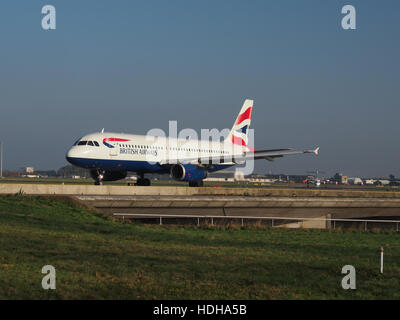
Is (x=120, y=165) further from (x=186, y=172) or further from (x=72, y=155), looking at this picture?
(x=186, y=172)

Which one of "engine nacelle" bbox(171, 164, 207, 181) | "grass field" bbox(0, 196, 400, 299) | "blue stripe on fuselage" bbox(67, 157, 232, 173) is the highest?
"blue stripe on fuselage" bbox(67, 157, 232, 173)

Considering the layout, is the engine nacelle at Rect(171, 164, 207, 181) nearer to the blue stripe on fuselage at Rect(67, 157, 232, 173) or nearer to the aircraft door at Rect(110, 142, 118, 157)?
the blue stripe on fuselage at Rect(67, 157, 232, 173)

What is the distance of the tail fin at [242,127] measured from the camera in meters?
59.0

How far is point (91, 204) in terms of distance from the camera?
3091 cm

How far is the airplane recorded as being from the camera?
43787mm

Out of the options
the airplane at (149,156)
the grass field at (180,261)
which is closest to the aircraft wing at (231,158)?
the airplane at (149,156)

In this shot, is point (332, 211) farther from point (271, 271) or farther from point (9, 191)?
point (271, 271)

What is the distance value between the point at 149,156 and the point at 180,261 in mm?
31785

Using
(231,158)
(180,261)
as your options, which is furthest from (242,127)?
(180,261)

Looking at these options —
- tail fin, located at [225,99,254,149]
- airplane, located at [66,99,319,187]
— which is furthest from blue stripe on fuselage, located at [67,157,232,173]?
tail fin, located at [225,99,254,149]

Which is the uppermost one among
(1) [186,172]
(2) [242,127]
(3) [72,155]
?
(2) [242,127]

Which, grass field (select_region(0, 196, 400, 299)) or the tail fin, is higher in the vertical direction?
the tail fin

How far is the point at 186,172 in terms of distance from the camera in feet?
155

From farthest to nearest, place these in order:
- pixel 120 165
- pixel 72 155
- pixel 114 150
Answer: pixel 120 165 < pixel 114 150 < pixel 72 155
